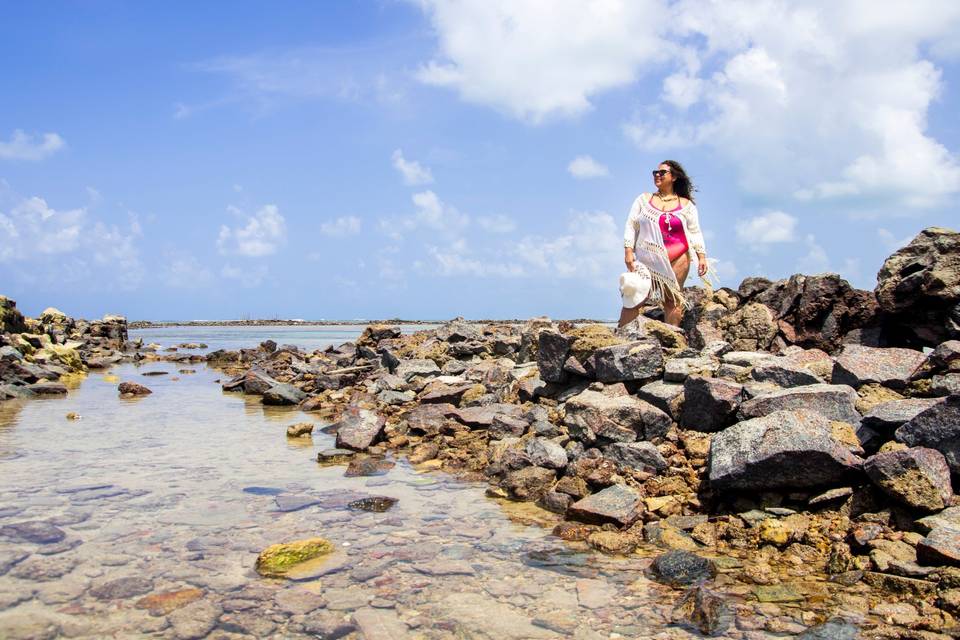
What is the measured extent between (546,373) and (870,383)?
12.9 feet

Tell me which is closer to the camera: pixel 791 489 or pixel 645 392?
pixel 791 489

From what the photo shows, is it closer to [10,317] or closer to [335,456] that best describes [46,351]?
[10,317]

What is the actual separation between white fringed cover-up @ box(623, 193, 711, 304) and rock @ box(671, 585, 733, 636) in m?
6.36

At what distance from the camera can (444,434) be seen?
883cm

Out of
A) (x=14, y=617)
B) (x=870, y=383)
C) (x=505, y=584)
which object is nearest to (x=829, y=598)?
(x=505, y=584)

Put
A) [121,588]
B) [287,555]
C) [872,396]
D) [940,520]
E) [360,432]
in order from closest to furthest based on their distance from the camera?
[121,588], [940,520], [287,555], [872,396], [360,432]

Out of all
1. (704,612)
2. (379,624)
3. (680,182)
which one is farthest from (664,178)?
(379,624)

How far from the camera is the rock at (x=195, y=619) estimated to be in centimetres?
360

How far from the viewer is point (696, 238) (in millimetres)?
9828

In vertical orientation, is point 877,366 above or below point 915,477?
above

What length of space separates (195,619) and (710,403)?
4.75 meters

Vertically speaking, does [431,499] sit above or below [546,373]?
below

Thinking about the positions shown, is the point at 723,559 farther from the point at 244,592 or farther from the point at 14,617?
the point at 14,617

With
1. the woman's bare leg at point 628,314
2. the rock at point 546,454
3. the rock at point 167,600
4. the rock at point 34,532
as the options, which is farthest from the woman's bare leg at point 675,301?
the rock at point 34,532
